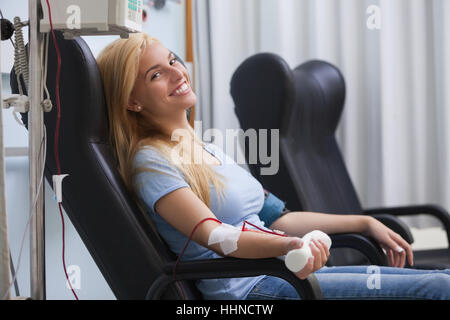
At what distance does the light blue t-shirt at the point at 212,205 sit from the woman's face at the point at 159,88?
5.0 inches

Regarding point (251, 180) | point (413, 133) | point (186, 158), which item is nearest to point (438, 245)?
point (413, 133)

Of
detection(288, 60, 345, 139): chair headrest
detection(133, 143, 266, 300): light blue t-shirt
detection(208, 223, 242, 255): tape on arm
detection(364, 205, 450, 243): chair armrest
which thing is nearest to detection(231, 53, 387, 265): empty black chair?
detection(288, 60, 345, 139): chair headrest

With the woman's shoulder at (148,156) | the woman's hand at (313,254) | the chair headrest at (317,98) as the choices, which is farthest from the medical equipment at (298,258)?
the chair headrest at (317,98)

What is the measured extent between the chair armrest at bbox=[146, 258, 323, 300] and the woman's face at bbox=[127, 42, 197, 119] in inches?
15.9

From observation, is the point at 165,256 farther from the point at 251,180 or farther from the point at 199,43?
the point at 199,43

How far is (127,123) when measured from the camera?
1240 millimetres

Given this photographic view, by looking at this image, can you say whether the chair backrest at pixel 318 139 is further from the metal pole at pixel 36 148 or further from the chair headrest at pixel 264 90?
the metal pole at pixel 36 148

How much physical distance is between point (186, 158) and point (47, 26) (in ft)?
1.46

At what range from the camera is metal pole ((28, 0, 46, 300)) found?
960 mm

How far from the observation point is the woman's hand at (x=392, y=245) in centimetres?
143

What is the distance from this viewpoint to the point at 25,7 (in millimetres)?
1388

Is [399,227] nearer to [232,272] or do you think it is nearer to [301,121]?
[301,121]

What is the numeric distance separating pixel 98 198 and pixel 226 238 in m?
0.30

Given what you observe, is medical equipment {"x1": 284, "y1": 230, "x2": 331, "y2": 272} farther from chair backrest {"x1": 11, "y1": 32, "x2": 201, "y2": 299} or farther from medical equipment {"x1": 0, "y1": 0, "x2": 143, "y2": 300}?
medical equipment {"x1": 0, "y1": 0, "x2": 143, "y2": 300}
